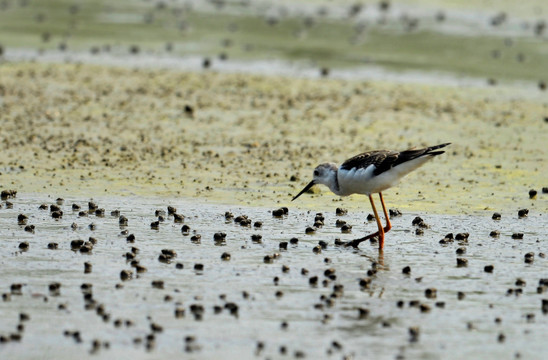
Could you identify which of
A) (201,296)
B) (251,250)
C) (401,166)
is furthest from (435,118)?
(201,296)

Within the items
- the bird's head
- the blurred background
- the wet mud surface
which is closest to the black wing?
the bird's head

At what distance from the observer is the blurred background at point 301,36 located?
32.1 meters

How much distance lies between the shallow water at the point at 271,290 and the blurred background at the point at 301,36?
1633 centimetres

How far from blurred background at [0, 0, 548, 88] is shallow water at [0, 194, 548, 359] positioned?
53.6 ft

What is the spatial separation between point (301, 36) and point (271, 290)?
1052 inches

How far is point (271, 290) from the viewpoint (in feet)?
38.4

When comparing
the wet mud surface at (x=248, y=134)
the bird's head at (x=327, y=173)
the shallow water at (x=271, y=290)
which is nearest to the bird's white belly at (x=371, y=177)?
the bird's head at (x=327, y=173)

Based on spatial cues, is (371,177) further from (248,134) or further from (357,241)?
(248,134)

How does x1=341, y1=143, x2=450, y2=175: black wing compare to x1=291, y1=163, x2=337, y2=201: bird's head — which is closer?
x1=341, y1=143, x2=450, y2=175: black wing

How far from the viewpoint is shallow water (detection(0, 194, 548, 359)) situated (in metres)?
9.90

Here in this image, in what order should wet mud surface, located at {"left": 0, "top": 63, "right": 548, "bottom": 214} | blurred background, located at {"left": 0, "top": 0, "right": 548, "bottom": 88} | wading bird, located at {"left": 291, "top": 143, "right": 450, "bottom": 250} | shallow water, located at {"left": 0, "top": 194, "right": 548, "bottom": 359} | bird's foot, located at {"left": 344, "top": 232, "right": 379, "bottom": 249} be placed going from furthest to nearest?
blurred background, located at {"left": 0, "top": 0, "right": 548, "bottom": 88}
wet mud surface, located at {"left": 0, "top": 63, "right": 548, "bottom": 214}
wading bird, located at {"left": 291, "top": 143, "right": 450, "bottom": 250}
bird's foot, located at {"left": 344, "top": 232, "right": 379, "bottom": 249}
shallow water, located at {"left": 0, "top": 194, "right": 548, "bottom": 359}

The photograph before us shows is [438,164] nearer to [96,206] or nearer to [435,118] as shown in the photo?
[435,118]

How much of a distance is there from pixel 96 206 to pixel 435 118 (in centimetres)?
1101

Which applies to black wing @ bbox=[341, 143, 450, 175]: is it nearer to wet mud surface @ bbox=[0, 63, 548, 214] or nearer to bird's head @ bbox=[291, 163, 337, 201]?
bird's head @ bbox=[291, 163, 337, 201]
